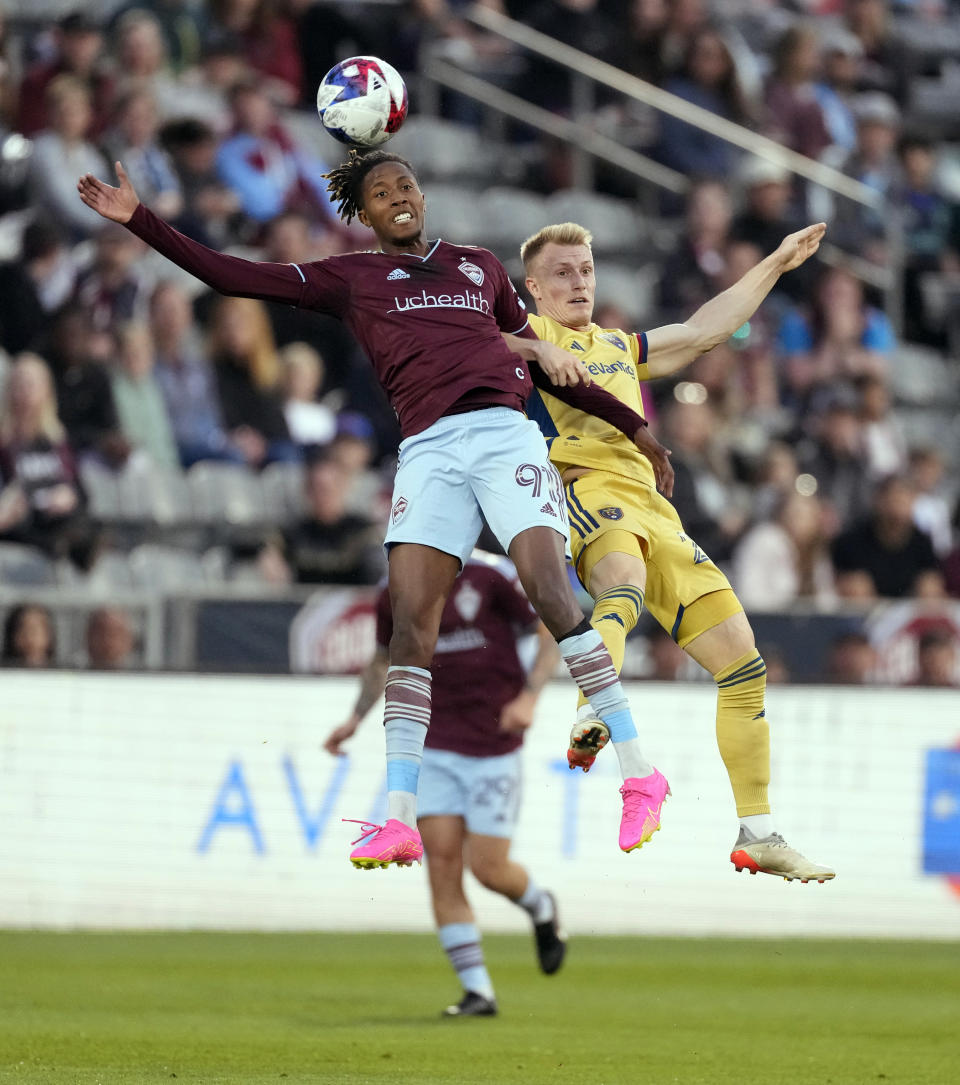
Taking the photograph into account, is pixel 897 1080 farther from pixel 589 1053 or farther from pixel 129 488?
pixel 129 488

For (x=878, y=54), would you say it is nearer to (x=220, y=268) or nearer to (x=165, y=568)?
(x=165, y=568)

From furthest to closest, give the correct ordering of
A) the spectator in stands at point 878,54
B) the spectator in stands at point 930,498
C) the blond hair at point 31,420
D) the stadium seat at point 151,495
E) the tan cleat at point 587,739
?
1. the spectator in stands at point 878,54
2. the spectator in stands at point 930,498
3. the stadium seat at point 151,495
4. the blond hair at point 31,420
5. the tan cleat at point 587,739

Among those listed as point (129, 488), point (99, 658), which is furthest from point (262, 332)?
point (99, 658)

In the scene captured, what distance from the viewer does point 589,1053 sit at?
27.9 feet

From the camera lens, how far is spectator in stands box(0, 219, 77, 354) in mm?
14172

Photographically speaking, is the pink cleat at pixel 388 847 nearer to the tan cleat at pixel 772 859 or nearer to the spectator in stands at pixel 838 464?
the tan cleat at pixel 772 859

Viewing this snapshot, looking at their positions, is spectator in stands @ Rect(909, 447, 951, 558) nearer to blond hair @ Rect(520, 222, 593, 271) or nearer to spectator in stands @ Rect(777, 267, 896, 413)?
spectator in stands @ Rect(777, 267, 896, 413)

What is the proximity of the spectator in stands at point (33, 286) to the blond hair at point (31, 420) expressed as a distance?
1.95 ft

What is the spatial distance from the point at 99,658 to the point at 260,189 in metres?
4.77

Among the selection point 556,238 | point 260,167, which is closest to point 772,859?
point 556,238

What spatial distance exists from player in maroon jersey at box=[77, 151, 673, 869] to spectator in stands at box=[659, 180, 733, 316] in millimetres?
9758

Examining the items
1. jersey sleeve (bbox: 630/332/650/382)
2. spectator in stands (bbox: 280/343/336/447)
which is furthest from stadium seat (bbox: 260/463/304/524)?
jersey sleeve (bbox: 630/332/650/382)

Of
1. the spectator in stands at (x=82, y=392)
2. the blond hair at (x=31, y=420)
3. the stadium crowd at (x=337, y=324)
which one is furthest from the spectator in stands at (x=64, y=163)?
the blond hair at (x=31, y=420)

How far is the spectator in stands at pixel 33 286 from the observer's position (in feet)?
46.5
